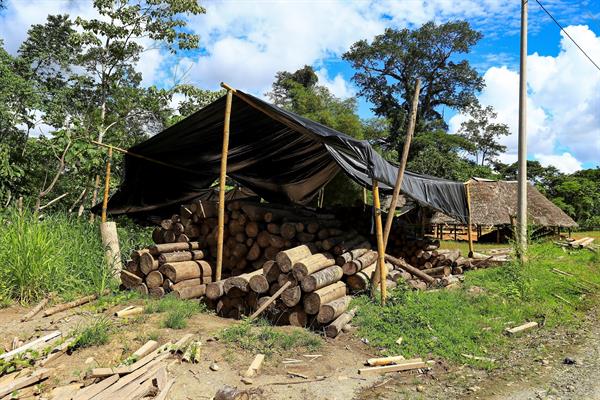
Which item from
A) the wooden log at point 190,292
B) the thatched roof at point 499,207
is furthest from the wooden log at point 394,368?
the thatched roof at point 499,207

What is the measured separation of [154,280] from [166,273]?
21 centimetres

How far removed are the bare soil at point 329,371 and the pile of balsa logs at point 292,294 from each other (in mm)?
385

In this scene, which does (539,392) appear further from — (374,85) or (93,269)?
(374,85)

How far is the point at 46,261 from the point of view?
5969 mm

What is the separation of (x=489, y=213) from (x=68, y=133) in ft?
59.0

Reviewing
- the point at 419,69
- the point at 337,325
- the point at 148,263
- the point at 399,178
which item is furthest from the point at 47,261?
the point at 419,69

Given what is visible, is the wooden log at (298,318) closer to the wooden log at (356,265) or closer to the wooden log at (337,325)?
the wooden log at (337,325)

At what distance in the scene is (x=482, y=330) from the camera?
5.63m

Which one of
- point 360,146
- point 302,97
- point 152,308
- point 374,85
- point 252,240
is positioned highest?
point 374,85

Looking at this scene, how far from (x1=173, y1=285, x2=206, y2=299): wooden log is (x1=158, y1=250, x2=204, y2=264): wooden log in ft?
1.75

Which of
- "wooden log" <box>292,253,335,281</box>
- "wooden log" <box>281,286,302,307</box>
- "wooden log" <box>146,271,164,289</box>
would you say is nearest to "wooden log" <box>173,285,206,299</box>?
"wooden log" <box>146,271,164,289</box>

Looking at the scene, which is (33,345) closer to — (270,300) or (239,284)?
(239,284)

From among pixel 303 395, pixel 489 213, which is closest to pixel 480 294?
pixel 303 395

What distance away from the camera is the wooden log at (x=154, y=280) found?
6.65m
